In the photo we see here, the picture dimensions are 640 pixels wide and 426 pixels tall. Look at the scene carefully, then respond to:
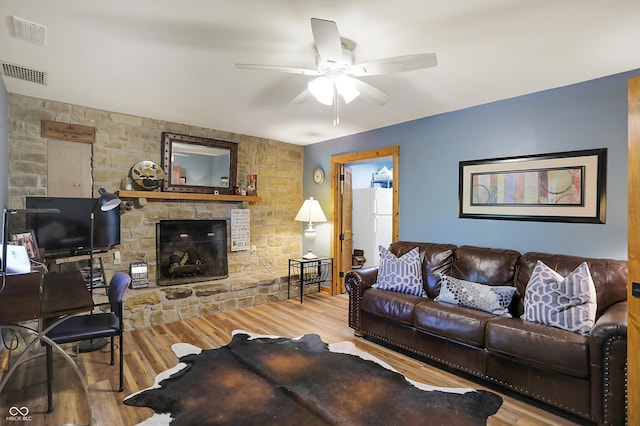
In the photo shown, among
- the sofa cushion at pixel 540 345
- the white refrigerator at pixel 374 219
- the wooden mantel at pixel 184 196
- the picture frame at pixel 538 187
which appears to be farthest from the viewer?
the white refrigerator at pixel 374 219

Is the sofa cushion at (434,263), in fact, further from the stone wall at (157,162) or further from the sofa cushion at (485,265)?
the stone wall at (157,162)

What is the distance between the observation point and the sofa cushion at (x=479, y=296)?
279 cm

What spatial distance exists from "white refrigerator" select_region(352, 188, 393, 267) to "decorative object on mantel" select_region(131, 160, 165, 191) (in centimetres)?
356

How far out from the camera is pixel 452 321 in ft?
8.95

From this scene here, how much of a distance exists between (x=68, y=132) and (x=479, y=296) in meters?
4.53

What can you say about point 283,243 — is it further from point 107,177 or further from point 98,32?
point 98,32

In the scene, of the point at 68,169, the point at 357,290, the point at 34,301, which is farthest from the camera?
the point at 68,169

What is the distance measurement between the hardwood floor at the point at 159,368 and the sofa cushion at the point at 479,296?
605 millimetres

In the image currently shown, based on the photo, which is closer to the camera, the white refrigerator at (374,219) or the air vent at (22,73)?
the air vent at (22,73)

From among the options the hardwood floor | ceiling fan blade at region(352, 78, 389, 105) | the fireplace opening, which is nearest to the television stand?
the hardwood floor

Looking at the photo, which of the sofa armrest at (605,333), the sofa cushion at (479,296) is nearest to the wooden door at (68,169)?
the sofa cushion at (479,296)

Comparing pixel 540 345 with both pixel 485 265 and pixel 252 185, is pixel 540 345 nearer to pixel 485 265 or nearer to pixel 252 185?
pixel 485 265

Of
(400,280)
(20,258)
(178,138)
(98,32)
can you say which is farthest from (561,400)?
(178,138)

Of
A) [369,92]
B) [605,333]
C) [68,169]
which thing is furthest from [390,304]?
[68,169]
